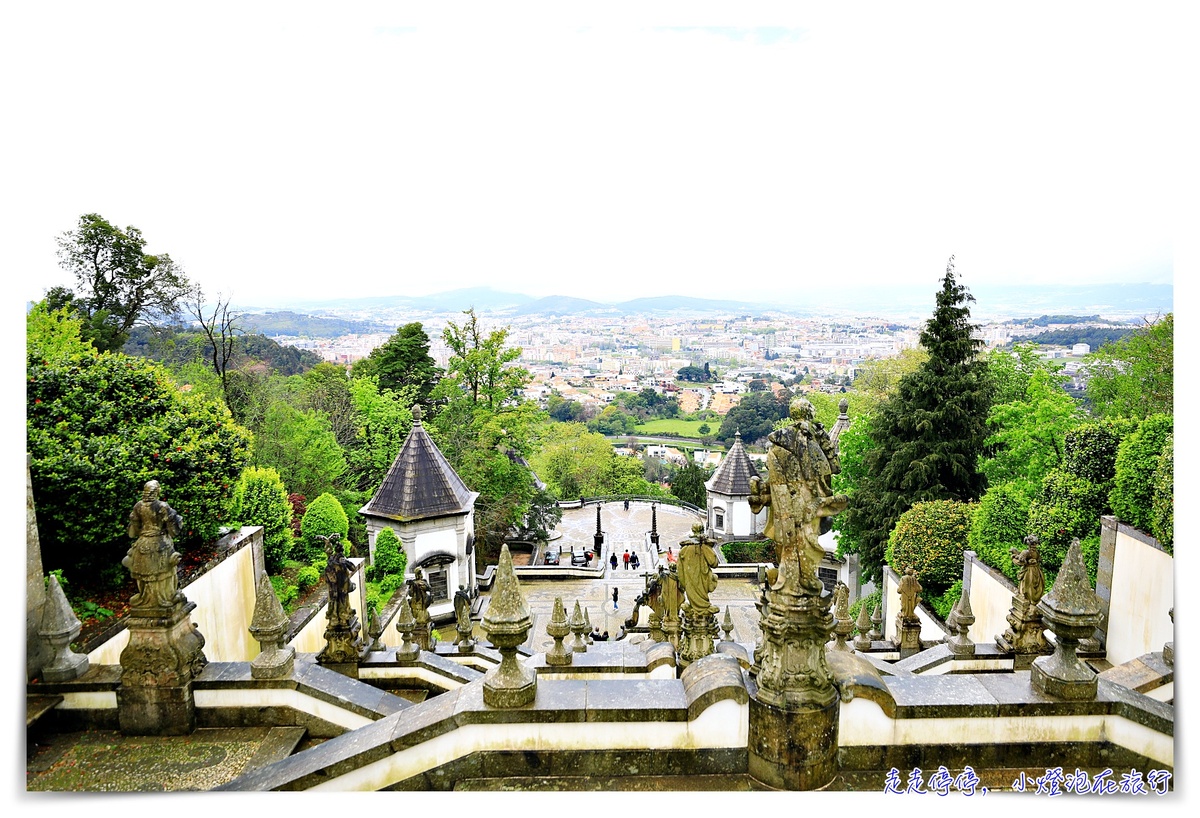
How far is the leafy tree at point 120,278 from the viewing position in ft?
52.5

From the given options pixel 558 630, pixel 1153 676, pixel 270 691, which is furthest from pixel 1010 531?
pixel 270 691

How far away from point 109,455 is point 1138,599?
13198 millimetres

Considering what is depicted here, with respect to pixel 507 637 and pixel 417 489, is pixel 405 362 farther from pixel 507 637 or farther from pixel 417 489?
pixel 507 637

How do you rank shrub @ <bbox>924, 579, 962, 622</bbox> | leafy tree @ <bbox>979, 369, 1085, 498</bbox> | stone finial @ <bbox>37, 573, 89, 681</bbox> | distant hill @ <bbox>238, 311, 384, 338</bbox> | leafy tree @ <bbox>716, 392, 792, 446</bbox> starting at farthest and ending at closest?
leafy tree @ <bbox>716, 392, 792, 446</bbox>, distant hill @ <bbox>238, 311, 384, 338</bbox>, leafy tree @ <bbox>979, 369, 1085, 498</bbox>, shrub @ <bbox>924, 579, 962, 622</bbox>, stone finial @ <bbox>37, 573, 89, 681</bbox>

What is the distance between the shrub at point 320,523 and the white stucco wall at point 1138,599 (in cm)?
1313

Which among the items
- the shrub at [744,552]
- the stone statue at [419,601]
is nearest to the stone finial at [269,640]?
the stone statue at [419,601]

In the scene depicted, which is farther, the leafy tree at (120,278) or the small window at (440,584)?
the small window at (440,584)

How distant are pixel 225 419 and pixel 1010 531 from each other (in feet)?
45.0

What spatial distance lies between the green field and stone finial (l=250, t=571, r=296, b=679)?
4719 cm

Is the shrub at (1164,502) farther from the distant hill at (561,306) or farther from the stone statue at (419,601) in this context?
the distant hill at (561,306)

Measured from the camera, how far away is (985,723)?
15.8 feet

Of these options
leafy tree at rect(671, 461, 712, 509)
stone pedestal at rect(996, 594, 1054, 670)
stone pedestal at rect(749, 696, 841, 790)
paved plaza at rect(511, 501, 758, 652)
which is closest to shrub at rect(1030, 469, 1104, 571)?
stone pedestal at rect(996, 594, 1054, 670)

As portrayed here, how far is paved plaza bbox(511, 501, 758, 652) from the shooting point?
684 inches

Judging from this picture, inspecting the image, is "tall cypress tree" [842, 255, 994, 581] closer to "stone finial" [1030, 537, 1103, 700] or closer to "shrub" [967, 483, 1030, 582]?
"shrub" [967, 483, 1030, 582]
